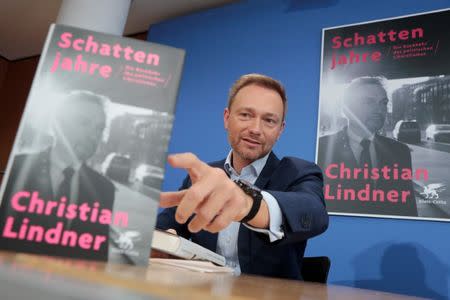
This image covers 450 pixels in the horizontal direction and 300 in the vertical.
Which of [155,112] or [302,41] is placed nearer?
[155,112]

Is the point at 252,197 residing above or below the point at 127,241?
above

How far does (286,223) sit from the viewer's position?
2.58ft

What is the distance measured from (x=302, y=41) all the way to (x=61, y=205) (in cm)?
227

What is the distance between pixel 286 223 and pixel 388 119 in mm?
1477

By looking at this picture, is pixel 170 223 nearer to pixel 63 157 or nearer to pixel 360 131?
pixel 63 157

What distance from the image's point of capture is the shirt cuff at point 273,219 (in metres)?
0.76

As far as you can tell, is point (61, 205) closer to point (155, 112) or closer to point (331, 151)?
point (155, 112)

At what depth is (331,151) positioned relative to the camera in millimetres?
2125

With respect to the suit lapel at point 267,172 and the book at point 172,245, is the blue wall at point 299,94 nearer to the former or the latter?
the suit lapel at point 267,172

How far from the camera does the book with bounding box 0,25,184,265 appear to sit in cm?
45

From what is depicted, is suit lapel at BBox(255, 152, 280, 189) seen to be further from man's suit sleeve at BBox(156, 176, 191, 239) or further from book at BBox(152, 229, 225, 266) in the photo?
book at BBox(152, 229, 225, 266)

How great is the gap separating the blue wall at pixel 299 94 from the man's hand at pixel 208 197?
148cm

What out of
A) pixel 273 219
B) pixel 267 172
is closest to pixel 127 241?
pixel 273 219

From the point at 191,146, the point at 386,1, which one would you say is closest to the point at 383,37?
the point at 386,1
